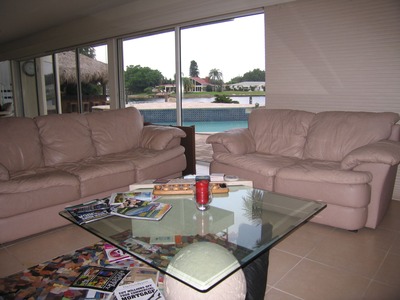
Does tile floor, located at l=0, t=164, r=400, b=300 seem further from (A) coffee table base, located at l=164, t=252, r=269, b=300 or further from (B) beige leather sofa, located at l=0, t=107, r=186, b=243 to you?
(A) coffee table base, located at l=164, t=252, r=269, b=300

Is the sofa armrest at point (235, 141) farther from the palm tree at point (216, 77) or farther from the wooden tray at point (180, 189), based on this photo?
the palm tree at point (216, 77)

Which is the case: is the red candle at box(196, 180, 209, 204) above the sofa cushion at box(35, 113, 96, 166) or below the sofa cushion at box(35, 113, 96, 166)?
below

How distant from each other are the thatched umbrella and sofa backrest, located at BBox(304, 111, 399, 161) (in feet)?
15.4

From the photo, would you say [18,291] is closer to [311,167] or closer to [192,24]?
[311,167]

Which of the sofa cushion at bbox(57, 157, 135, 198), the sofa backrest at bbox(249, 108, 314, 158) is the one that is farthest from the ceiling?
the sofa cushion at bbox(57, 157, 135, 198)

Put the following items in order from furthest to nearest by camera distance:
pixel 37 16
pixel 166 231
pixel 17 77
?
pixel 17 77 < pixel 37 16 < pixel 166 231

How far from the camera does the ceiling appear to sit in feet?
18.5

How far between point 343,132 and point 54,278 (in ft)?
8.92

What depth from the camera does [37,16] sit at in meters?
6.55

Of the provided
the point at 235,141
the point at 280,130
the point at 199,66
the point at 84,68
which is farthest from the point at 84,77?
the point at 280,130

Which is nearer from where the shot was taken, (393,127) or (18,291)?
(18,291)

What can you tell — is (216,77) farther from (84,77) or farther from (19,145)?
(19,145)

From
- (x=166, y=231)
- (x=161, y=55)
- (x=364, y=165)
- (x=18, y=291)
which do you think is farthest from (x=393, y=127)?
(x=161, y=55)

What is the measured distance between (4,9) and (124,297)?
6.55 m
